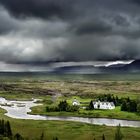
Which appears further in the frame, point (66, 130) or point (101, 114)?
point (101, 114)

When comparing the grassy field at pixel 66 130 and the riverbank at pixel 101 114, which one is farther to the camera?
the riverbank at pixel 101 114

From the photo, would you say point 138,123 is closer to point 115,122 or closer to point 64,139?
point 115,122

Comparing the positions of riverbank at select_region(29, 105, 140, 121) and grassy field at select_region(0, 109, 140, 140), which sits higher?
riverbank at select_region(29, 105, 140, 121)

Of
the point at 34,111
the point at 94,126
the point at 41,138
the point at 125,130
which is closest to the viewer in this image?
the point at 41,138

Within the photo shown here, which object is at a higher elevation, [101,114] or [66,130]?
[101,114]

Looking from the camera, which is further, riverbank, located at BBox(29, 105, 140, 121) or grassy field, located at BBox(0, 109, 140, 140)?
riverbank, located at BBox(29, 105, 140, 121)

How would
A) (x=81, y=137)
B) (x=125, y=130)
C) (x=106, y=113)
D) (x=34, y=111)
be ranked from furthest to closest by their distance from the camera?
1. (x=34, y=111)
2. (x=106, y=113)
3. (x=125, y=130)
4. (x=81, y=137)

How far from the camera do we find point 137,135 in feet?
396

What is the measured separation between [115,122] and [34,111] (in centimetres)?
5541

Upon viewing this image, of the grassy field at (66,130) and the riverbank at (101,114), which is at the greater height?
the riverbank at (101,114)

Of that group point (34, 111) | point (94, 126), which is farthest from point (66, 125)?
point (34, 111)

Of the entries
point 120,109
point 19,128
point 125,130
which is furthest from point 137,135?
point 120,109

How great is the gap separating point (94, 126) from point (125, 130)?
13.5 meters

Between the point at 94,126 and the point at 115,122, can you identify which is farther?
the point at 115,122
